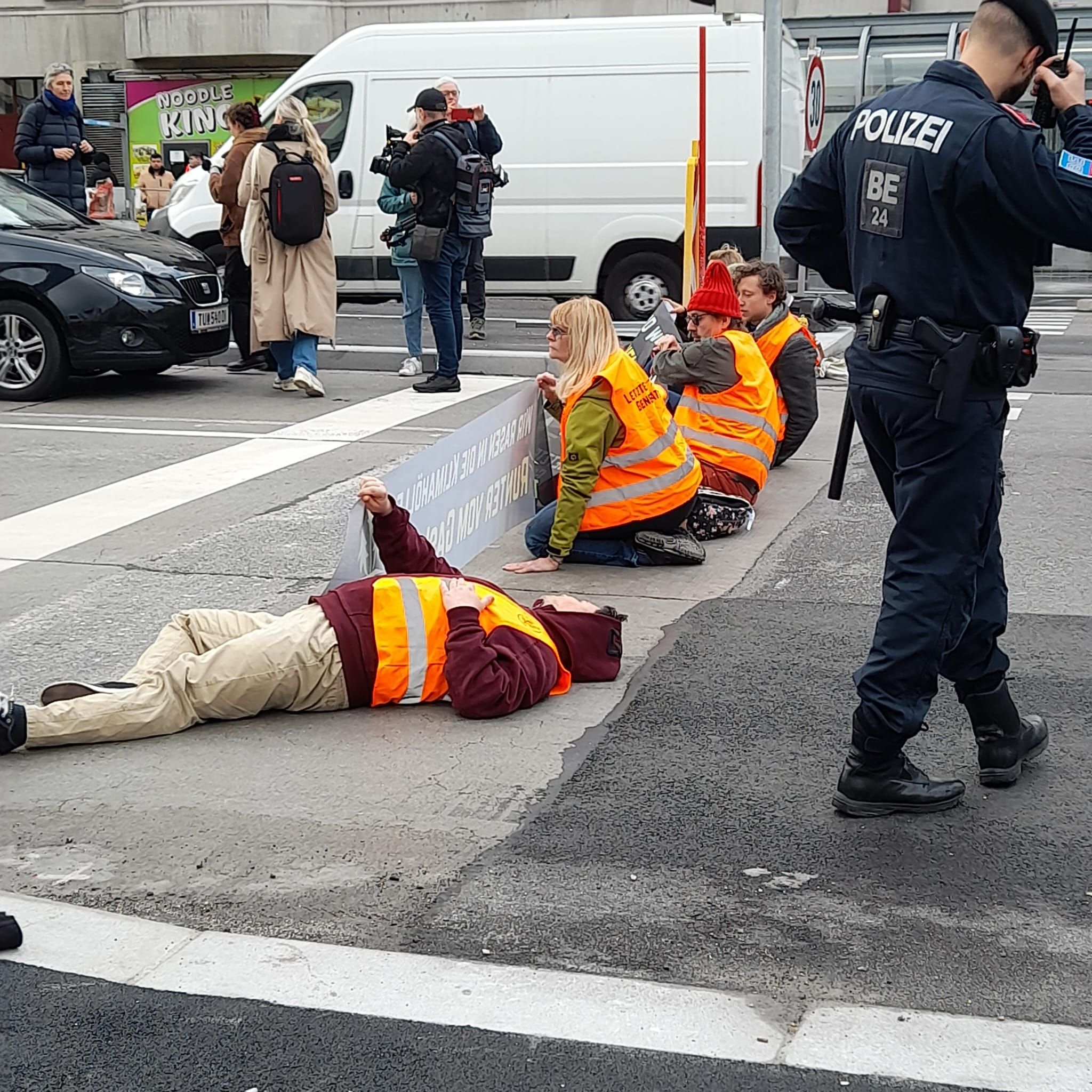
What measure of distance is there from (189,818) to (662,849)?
120 centimetres

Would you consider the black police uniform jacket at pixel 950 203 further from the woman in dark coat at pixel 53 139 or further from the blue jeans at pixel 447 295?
the woman in dark coat at pixel 53 139

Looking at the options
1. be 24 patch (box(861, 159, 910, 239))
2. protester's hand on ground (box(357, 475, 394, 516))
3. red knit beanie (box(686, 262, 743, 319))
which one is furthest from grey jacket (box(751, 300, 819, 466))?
be 24 patch (box(861, 159, 910, 239))

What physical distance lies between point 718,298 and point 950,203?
3.52 metres

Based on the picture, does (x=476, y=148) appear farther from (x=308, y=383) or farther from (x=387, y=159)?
(x=308, y=383)

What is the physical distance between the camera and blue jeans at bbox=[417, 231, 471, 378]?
431 inches

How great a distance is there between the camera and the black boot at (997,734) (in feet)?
13.7

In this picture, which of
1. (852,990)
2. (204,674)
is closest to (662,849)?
(852,990)

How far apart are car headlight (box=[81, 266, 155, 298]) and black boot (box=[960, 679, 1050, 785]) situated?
7755 millimetres

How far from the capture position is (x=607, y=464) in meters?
6.39

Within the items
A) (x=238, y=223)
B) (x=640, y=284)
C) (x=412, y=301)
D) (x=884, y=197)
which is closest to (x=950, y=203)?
(x=884, y=197)

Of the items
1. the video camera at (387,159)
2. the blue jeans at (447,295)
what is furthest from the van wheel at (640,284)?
the blue jeans at (447,295)

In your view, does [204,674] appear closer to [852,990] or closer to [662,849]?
[662,849]

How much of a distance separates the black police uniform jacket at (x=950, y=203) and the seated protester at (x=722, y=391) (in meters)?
3.24

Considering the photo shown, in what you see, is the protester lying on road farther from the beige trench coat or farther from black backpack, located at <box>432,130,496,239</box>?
black backpack, located at <box>432,130,496,239</box>
